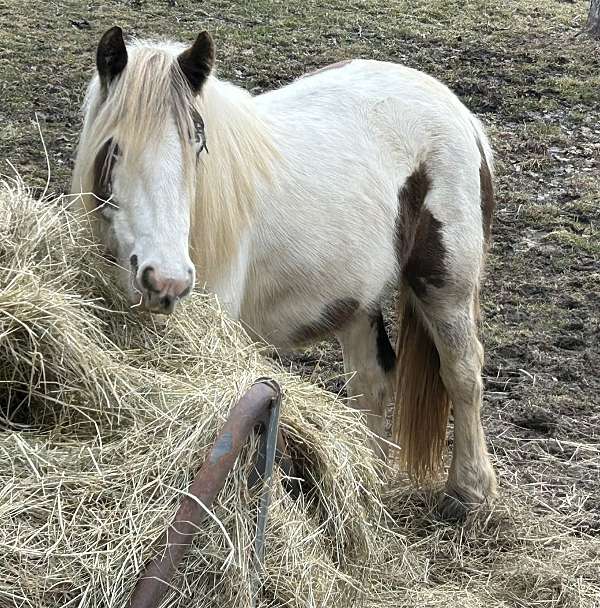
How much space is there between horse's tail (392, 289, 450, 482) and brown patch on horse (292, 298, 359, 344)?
402 millimetres

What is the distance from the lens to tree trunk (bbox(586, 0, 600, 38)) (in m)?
10.5

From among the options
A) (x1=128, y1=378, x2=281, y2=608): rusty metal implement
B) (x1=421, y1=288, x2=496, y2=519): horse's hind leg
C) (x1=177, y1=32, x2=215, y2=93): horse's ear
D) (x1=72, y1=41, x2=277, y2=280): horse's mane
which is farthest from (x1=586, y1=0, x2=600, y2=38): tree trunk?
(x1=128, y1=378, x2=281, y2=608): rusty metal implement

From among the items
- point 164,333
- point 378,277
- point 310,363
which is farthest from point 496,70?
point 164,333

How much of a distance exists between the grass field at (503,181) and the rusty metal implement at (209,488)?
1.25 meters

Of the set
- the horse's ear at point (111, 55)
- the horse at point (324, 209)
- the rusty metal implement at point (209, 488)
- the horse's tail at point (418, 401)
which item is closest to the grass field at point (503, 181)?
the horse's tail at point (418, 401)

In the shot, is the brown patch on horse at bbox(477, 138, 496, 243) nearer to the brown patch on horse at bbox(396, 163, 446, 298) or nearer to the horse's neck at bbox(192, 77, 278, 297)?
the brown patch on horse at bbox(396, 163, 446, 298)

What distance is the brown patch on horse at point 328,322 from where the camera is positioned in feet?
12.7

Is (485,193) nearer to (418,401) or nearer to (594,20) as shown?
(418,401)

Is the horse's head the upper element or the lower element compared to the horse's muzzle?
upper

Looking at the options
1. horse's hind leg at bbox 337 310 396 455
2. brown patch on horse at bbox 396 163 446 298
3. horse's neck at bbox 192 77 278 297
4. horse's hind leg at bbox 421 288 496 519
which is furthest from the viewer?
horse's hind leg at bbox 337 310 396 455

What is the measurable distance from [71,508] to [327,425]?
797mm

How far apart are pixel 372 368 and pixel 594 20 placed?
7.56 meters

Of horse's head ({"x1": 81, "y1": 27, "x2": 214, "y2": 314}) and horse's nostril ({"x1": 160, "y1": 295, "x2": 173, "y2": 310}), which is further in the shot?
horse's head ({"x1": 81, "y1": 27, "x2": 214, "y2": 314})

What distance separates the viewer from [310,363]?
499cm
